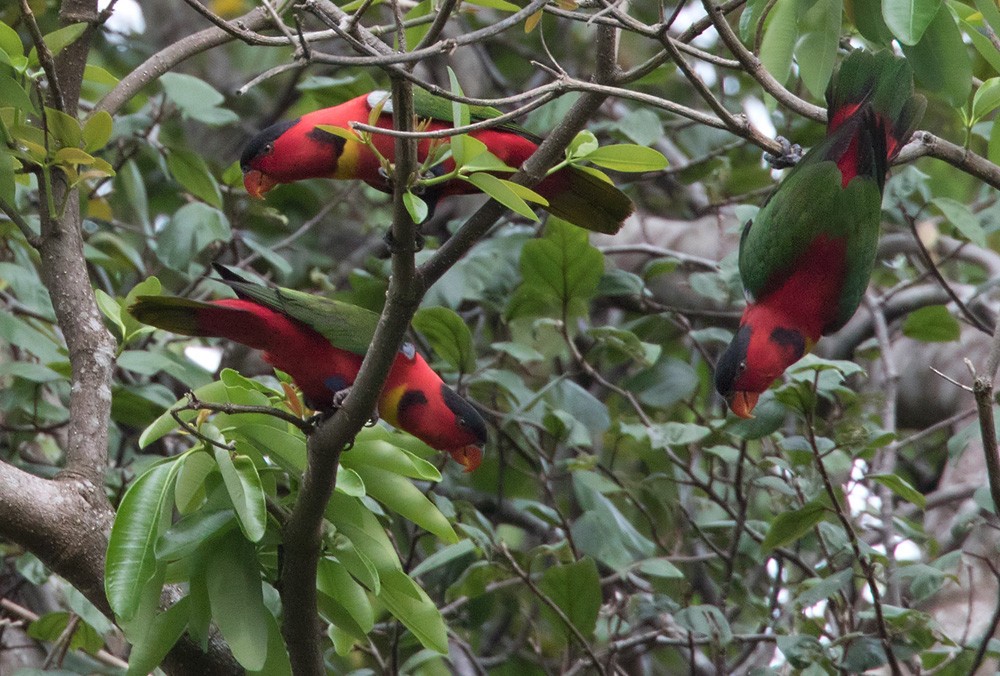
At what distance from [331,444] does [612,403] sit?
7.13 feet

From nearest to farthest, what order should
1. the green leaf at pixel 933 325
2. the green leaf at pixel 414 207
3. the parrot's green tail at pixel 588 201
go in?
the green leaf at pixel 414 207
the parrot's green tail at pixel 588 201
the green leaf at pixel 933 325

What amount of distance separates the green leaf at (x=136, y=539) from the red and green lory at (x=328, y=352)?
0.47 meters

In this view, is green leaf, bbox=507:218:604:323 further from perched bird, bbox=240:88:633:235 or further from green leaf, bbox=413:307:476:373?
perched bird, bbox=240:88:633:235

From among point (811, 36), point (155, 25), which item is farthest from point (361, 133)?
point (155, 25)

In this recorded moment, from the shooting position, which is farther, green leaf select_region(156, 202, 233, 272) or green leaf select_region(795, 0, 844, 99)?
green leaf select_region(156, 202, 233, 272)

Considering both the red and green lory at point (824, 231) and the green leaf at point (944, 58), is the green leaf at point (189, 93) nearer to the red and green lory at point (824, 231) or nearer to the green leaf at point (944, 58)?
the red and green lory at point (824, 231)

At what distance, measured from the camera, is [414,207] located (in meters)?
1.46

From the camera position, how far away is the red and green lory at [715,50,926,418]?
2.12 meters

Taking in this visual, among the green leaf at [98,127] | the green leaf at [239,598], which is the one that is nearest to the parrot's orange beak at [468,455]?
the green leaf at [239,598]

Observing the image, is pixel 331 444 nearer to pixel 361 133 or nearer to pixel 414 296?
pixel 414 296

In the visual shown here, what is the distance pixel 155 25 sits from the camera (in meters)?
5.29

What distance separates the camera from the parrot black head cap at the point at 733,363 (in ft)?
7.38

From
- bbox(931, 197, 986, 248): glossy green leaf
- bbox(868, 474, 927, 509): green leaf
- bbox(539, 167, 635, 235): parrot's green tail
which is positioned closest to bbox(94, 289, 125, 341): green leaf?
bbox(539, 167, 635, 235): parrot's green tail

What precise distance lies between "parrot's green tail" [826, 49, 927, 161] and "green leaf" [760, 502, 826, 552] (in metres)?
0.75
